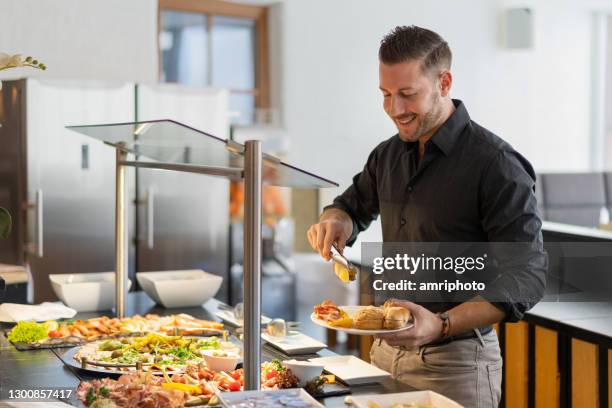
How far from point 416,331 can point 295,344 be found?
0.60 metres

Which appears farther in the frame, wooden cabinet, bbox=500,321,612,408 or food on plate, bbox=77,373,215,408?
wooden cabinet, bbox=500,321,612,408

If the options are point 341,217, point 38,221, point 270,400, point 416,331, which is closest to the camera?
point 270,400

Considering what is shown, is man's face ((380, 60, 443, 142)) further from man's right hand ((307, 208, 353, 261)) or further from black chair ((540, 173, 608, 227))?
black chair ((540, 173, 608, 227))

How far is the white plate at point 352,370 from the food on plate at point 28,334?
2.70ft

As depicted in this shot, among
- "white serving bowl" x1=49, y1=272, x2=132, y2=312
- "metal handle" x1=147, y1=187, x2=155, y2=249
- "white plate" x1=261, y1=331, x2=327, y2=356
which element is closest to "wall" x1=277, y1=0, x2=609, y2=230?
"metal handle" x1=147, y1=187, x2=155, y2=249

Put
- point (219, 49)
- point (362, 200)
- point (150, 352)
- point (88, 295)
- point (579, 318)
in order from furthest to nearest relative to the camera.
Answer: point (219, 49) → point (579, 318) → point (88, 295) → point (362, 200) → point (150, 352)

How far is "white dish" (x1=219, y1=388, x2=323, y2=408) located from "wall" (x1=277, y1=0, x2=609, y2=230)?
4.63 metres

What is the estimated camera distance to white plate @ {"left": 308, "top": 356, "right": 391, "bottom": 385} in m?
1.84

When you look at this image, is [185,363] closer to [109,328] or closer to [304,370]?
[304,370]

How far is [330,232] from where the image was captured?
2.16 m

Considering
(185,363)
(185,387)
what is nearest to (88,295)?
(185,363)

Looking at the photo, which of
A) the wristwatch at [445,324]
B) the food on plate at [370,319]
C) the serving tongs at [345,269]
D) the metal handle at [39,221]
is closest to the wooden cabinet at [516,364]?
the wristwatch at [445,324]

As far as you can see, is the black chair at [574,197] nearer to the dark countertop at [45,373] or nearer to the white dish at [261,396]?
the dark countertop at [45,373]

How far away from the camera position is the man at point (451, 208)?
Result: 1832 mm
